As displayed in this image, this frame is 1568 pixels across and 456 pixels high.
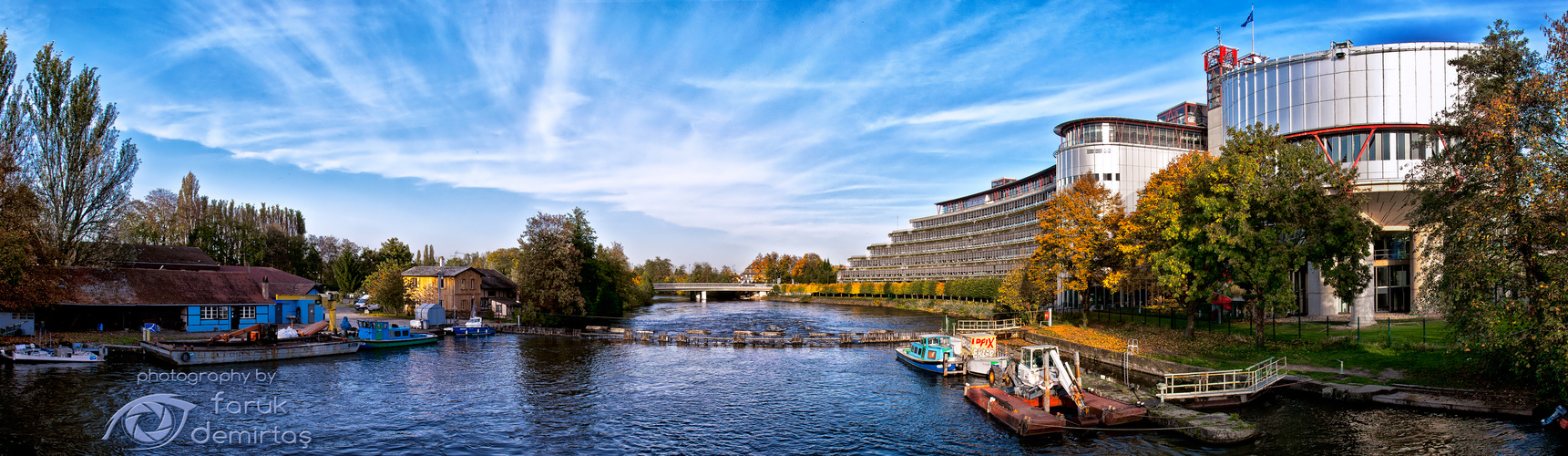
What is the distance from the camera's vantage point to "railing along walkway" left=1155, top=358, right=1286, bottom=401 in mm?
32969

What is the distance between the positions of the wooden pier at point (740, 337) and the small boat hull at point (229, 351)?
72.3ft

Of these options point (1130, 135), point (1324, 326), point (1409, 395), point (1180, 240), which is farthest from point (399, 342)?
point (1130, 135)

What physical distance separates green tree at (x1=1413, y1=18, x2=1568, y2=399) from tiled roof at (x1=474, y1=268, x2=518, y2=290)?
301ft

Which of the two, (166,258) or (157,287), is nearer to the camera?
(157,287)

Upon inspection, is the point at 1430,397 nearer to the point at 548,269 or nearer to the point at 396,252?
the point at 548,269

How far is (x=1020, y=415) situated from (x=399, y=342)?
172 feet

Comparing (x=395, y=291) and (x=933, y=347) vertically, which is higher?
(x=395, y=291)

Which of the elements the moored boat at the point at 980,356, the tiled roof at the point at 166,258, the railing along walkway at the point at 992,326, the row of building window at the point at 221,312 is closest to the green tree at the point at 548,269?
the row of building window at the point at 221,312

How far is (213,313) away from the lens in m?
61.2

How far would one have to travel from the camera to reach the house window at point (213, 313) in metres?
60.5

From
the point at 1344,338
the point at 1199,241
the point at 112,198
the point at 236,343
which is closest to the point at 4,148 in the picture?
the point at 112,198

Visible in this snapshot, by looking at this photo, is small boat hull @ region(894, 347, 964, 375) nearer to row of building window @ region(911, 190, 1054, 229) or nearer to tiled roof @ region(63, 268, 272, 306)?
tiled roof @ region(63, 268, 272, 306)

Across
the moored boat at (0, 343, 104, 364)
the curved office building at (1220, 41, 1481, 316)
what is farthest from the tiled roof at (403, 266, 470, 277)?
the curved office building at (1220, 41, 1481, 316)

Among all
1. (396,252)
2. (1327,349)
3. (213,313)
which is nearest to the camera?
(1327,349)
